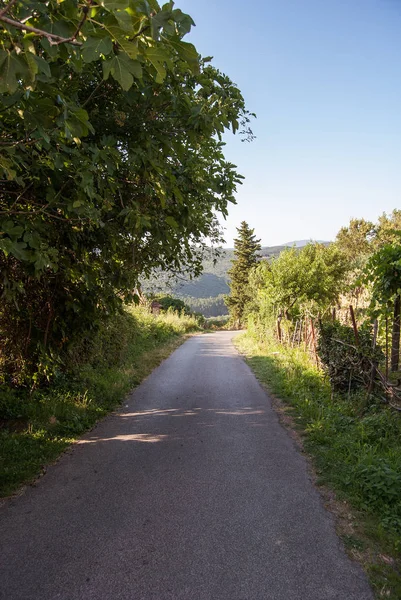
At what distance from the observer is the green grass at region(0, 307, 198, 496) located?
15.7 ft

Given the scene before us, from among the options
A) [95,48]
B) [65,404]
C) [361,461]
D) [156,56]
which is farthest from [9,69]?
[65,404]

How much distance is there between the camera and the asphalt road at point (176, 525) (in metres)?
2.67

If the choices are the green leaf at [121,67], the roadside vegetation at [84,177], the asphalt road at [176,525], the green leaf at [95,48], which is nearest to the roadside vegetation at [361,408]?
the asphalt road at [176,525]

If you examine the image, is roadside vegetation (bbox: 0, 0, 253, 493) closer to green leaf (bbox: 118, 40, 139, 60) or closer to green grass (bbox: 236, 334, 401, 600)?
green leaf (bbox: 118, 40, 139, 60)

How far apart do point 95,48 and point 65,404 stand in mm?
6337

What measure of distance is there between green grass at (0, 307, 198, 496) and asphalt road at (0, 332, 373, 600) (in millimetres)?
285

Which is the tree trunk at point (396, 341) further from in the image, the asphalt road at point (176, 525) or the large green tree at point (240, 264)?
the large green tree at point (240, 264)

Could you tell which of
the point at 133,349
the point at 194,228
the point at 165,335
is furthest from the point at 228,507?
the point at 165,335

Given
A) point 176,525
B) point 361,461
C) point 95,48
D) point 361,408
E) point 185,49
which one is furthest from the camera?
point 361,408

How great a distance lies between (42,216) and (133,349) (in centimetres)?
1029

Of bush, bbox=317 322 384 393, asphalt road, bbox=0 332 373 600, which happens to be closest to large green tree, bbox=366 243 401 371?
bush, bbox=317 322 384 393

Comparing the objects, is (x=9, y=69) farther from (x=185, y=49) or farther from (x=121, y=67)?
(x=185, y=49)

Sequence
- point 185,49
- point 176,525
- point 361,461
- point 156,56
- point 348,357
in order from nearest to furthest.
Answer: point 156,56 → point 185,49 → point 176,525 → point 361,461 → point 348,357

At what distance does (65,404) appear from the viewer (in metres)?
6.70
